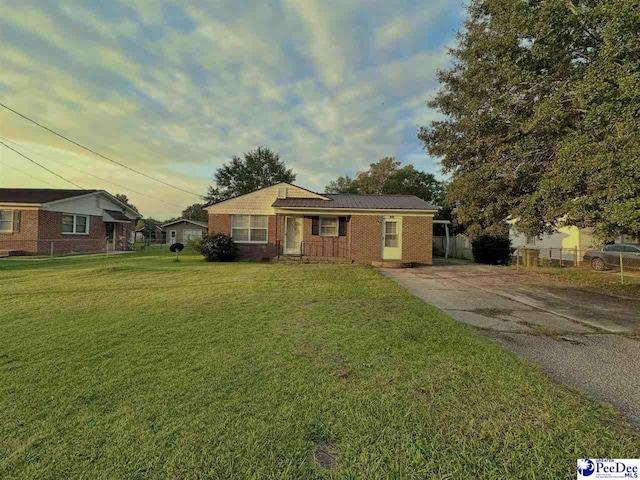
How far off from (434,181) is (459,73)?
30.0 metres

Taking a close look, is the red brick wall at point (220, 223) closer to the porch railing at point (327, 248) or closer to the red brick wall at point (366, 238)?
the porch railing at point (327, 248)

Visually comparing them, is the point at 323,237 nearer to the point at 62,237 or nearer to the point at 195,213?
the point at 62,237

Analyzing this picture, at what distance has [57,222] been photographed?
20359mm

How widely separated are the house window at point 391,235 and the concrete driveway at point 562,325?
202 inches

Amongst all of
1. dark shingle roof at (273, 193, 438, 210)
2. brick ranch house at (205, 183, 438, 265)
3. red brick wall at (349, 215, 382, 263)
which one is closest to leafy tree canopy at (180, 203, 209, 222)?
brick ranch house at (205, 183, 438, 265)

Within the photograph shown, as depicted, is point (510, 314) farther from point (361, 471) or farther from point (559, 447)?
point (361, 471)

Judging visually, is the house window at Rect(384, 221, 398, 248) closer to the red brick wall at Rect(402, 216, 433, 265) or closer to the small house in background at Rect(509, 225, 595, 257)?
the red brick wall at Rect(402, 216, 433, 265)

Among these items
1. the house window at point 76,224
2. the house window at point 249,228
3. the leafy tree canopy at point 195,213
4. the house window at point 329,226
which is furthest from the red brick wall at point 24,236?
the leafy tree canopy at point 195,213

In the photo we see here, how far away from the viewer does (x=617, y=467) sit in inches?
79.2

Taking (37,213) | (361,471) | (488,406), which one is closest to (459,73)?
(488,406)

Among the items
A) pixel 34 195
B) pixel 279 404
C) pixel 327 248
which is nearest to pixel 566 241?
pixel 327 248

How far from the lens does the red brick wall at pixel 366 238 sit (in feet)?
51.0

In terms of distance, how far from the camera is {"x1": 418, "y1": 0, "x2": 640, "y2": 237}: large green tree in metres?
5.46

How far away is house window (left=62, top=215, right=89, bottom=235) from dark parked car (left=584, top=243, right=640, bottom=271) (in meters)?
31.6
